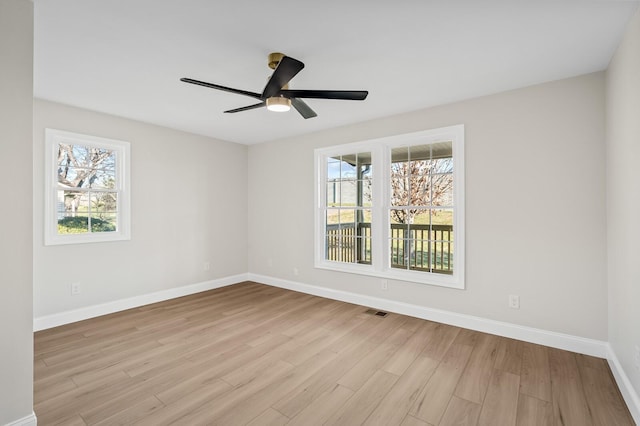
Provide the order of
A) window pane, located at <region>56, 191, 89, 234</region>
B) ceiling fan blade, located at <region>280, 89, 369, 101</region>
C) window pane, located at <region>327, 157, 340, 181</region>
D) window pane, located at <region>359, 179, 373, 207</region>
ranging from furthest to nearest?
window pane, located at <region>327, 157, 340, 181</region>, window pane, located at <region>359, 179, 373, 207</region>, window pane, located at <region>56, 191, 89, 234</region>, ceiling fan blade, located at <region>280, 89, 369, 101</region>

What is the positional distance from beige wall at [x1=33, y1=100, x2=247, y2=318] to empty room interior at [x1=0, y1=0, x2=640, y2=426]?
0.03m

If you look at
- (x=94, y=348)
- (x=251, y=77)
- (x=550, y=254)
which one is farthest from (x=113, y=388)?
(x=550, y=254)

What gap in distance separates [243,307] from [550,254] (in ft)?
11.8

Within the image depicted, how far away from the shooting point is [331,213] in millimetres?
4762

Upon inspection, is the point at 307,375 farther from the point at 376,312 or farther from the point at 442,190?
the point at 442,190

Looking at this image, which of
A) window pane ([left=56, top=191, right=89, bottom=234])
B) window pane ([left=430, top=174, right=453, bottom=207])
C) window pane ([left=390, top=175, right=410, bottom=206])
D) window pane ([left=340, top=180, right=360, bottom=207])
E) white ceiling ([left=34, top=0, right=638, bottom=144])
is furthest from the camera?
window pane ([left=340, top=180, right=360, bottom=207])

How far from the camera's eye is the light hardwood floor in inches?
78.1

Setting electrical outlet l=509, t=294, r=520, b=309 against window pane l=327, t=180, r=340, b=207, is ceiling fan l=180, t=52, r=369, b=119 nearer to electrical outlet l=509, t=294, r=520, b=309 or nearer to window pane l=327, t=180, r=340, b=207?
window pane l=327, t=180, r=340, b=207

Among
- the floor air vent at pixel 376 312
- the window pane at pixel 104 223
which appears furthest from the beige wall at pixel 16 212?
the floor air vent at pixel 376 312

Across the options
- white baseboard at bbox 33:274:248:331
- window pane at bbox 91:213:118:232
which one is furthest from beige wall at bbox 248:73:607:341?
window pane at bbox 91:213:118:232

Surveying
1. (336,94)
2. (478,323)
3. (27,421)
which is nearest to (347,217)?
(478,323)

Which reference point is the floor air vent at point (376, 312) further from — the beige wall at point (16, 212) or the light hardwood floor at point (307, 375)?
the beige wall at point (16, 212)

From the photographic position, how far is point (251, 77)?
Answer: 282cm

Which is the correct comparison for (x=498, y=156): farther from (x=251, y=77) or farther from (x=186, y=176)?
(x=186, y=176)
